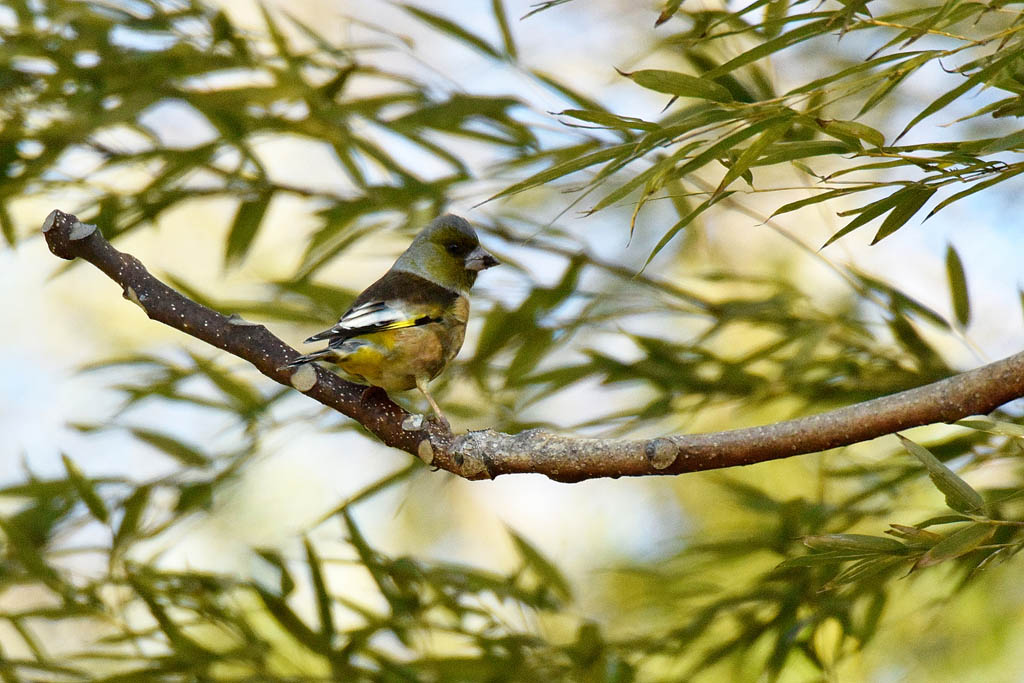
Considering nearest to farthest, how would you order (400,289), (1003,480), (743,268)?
(400,289), (1003,480), (743,268)

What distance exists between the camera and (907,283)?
348 centimetres

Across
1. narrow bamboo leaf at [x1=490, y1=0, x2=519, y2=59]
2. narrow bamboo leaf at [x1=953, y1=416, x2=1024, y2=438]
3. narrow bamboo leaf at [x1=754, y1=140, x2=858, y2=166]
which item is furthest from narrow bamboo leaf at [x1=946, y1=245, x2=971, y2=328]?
narrow bamboo leaf at [x1=490, y1=0, x2=519, y2=59]

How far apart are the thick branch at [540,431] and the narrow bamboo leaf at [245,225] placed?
81cm

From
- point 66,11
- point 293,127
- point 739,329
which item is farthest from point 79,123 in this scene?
point 739,329

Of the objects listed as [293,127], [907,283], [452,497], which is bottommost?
[452,497]

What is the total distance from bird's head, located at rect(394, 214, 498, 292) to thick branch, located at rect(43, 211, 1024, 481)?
0.50m

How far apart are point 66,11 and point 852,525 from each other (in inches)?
59.4

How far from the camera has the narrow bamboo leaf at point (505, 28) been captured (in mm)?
1770

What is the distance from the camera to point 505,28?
178 cm

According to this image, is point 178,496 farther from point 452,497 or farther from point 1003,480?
point 452,497

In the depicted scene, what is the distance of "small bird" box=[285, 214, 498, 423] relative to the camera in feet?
4.32

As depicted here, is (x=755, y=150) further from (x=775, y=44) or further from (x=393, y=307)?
(x=393, y=307)

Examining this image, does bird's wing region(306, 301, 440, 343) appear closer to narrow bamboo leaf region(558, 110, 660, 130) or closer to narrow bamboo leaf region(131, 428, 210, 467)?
narrow bamboo leaf region(558, 110, 660, 130)

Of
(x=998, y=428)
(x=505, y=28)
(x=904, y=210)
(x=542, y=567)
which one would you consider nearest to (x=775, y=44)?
(x=904, y=210)
